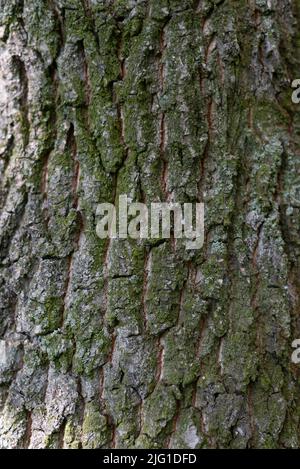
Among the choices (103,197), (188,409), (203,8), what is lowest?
(188,409)

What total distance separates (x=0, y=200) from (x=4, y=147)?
129 mm

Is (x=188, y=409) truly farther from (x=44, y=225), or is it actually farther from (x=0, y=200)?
(x=0, y=200)

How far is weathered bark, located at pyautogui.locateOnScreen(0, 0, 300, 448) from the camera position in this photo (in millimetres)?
1247

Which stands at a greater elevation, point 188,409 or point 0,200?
point 0,200

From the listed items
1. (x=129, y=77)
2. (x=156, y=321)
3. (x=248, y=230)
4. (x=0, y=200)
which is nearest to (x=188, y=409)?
(x=156, y=321)

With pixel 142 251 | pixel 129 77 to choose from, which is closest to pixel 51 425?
pixel 142 251

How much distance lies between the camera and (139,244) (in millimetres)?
1263

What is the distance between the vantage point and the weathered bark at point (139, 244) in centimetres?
125

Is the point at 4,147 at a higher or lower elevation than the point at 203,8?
lower

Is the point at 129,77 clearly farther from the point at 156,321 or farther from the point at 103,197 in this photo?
the point at 156,321

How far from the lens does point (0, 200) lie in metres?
1.31

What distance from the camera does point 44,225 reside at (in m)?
1.29

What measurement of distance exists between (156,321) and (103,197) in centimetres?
31
